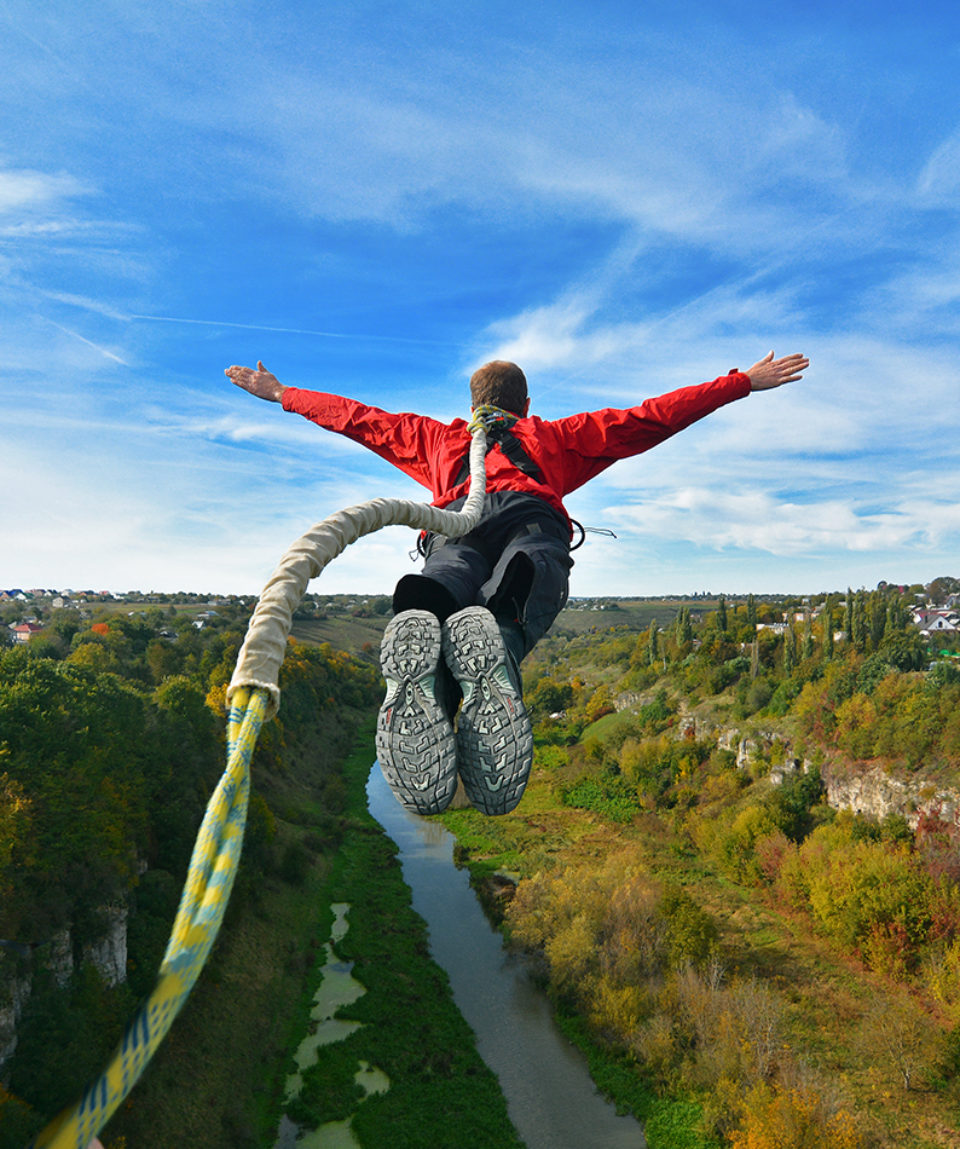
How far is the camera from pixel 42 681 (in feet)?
73.7

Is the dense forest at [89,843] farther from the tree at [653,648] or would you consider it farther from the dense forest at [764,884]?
the tree at [653,648]

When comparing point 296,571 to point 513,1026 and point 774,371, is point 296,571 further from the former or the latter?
point 513,1026

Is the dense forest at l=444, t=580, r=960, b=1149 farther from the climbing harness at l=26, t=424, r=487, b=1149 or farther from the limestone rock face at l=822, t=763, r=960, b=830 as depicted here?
the climbing harness at l=26, t=424, r=487, b=1149

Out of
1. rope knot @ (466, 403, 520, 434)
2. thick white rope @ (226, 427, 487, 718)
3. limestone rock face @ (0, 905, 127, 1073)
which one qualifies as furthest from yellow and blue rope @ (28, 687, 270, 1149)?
limestone rock face @ (0, 905, 127, 1073)

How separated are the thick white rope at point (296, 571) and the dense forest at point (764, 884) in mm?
21100

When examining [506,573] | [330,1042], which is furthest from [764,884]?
[506,573]

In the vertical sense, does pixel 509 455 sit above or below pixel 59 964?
above

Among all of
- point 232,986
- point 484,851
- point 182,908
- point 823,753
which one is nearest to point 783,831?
point 823,753

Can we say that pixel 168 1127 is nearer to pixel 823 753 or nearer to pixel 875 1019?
pixel 875 1019

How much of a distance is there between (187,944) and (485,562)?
8.64 ft

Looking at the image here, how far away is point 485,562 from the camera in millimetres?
3834

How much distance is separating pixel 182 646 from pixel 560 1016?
111ft

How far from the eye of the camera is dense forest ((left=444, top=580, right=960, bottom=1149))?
62.3 feet

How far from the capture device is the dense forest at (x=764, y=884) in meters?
19.0
